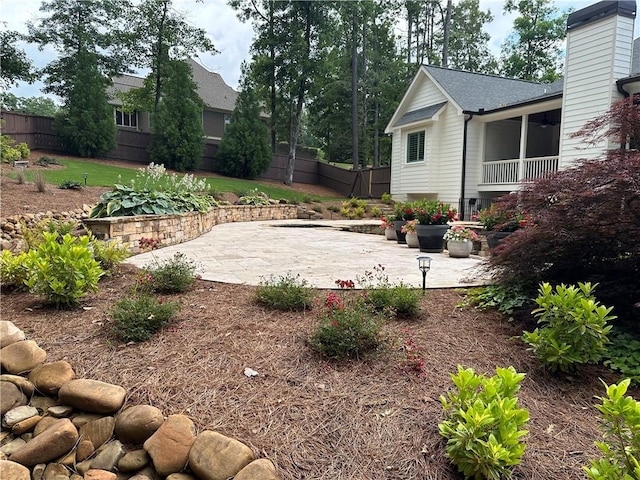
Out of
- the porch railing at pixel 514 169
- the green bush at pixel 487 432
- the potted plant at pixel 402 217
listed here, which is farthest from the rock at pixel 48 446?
the porch railing at pixel 514 169

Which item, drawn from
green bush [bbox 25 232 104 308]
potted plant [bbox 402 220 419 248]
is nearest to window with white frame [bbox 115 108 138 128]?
potted plant [bbox 402 220 419 248]

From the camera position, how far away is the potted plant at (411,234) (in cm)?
740

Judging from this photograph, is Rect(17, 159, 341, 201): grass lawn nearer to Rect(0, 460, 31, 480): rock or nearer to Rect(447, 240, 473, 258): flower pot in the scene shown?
Rect(447, 240, 473, 258): flower pot

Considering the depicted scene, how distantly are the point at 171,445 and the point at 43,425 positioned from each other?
34.5 inches

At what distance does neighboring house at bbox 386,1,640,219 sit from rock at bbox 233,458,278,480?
9.90 m

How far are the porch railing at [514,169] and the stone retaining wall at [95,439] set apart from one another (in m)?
11.0

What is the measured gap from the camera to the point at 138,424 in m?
2.09

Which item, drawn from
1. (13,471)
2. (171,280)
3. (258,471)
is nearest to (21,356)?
(13,471)

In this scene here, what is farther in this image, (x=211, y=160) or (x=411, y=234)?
(x=211, y=160)

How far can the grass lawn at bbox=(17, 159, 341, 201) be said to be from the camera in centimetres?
1122

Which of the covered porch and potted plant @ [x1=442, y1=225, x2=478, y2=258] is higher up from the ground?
the covered porch

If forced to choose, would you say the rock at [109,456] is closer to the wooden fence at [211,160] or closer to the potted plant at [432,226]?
the potted plant at [432,226]

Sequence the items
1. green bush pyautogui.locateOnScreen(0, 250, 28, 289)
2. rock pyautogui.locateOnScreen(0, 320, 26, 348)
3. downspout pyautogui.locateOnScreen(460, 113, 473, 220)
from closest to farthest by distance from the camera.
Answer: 1. rock pyautogui.locateOnScreen(0, 320, 26, 348)
2. green bush pyautogui.locateOnScreen(0, 250, 28, 289)
3. downspout pyautogui.locateOnScreen(460, 113, 473, 220)

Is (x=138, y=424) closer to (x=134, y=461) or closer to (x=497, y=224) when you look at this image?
(x=134, y=461)
